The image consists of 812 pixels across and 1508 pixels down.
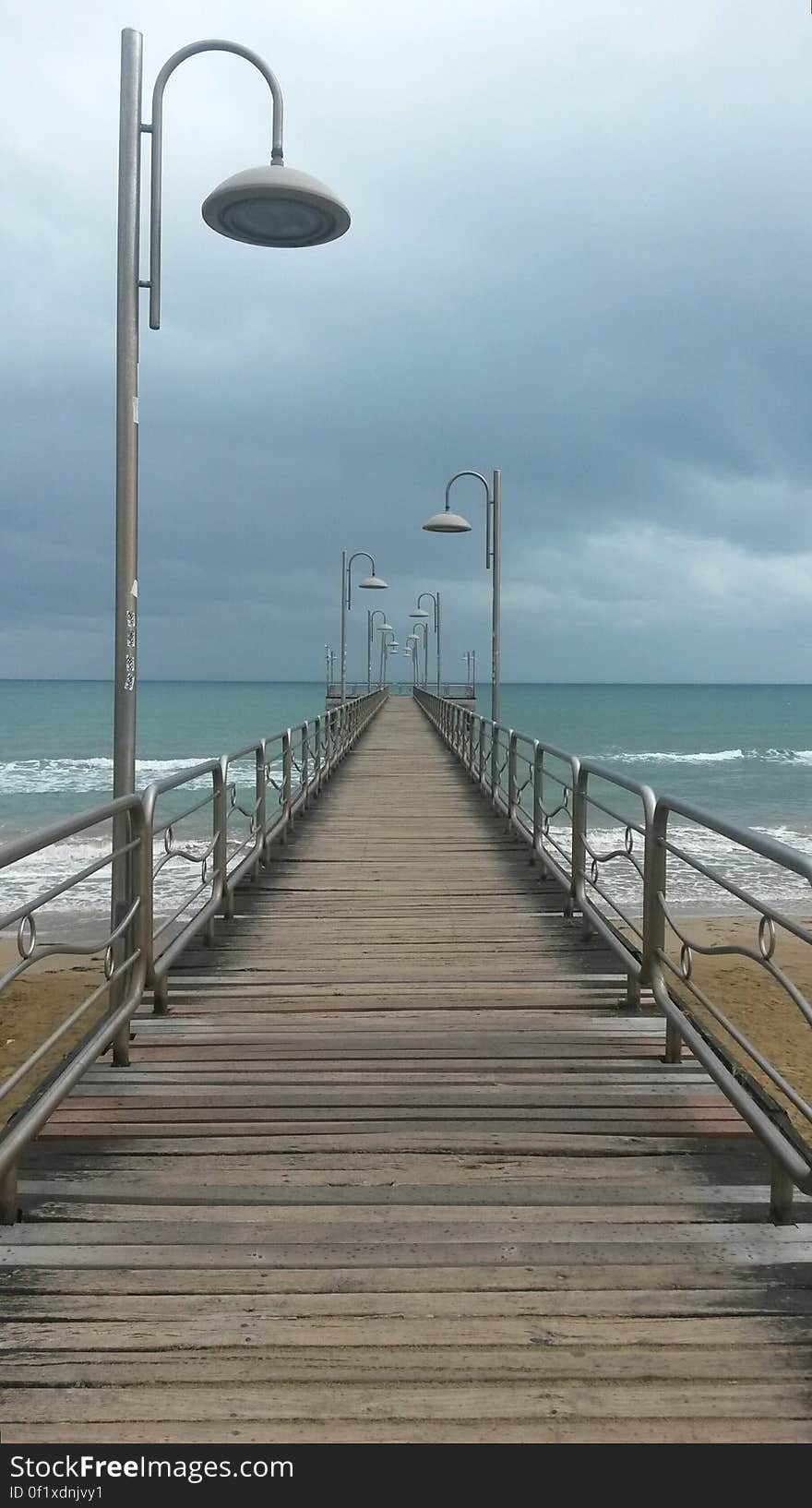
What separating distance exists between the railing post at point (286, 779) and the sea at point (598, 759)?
317 centimetres

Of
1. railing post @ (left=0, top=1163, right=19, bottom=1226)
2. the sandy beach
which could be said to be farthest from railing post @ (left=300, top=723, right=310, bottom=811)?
railing post @ (left=0, top=1163, right=19, bottom=1226)

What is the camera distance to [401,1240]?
276 cm

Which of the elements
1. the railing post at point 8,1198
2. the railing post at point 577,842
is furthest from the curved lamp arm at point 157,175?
the railing post at point 8,1198

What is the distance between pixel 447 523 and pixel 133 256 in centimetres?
1151

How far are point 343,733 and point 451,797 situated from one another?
5.49 m

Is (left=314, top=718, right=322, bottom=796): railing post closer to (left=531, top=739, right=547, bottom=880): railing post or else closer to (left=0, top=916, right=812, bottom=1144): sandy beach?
(left=0, top=916, right=812, bottom=1144): sandy beach

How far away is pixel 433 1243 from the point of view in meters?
2.75

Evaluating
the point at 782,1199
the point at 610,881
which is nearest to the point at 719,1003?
the point at 610,881

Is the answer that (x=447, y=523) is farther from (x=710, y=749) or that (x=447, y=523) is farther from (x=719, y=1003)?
(x=710, y=749)

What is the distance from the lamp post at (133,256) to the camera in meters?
4.52

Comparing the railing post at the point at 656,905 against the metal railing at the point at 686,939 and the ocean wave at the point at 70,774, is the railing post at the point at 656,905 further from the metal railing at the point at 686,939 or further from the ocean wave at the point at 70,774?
the ocean wave at the point at 70,774

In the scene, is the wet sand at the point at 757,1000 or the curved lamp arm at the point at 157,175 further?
the wet sand at the point at 757,1000
